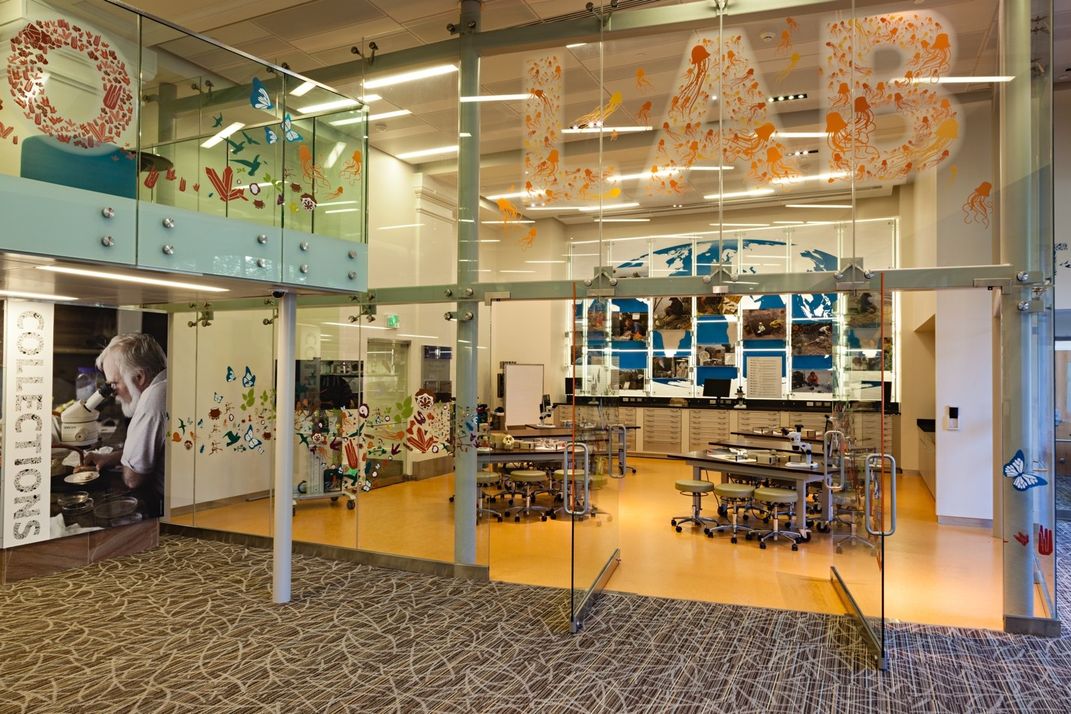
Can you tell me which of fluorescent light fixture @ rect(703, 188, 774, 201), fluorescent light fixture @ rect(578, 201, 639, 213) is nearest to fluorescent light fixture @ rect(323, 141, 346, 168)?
fluorescent light fixture @ rect(578, 201, 639, 213)

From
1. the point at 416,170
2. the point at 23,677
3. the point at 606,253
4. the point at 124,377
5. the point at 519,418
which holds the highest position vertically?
the point at 416,170

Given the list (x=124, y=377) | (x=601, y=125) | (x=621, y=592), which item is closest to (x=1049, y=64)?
(x=601, y=125)

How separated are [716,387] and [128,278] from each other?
11.6m

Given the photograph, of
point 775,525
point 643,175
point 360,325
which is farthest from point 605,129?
point 775,525

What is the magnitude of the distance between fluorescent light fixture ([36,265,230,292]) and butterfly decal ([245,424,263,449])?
8.23 feet

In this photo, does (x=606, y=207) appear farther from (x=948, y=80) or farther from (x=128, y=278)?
(x=128, y=278)

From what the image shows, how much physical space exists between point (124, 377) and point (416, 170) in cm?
379

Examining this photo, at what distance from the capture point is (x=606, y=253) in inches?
245

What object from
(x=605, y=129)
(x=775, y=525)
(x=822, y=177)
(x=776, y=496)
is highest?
(x=605, y=129)

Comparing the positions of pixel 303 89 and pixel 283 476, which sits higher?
pixel 303 89

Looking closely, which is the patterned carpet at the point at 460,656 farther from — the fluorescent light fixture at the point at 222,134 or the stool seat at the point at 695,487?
the fluorescent light fixture at the point at 222,134

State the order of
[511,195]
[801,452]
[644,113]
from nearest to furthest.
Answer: [644,113]
[511,195]
[801,452]

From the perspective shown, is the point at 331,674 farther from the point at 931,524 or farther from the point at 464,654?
the point at 931,524

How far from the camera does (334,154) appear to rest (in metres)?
5.76
